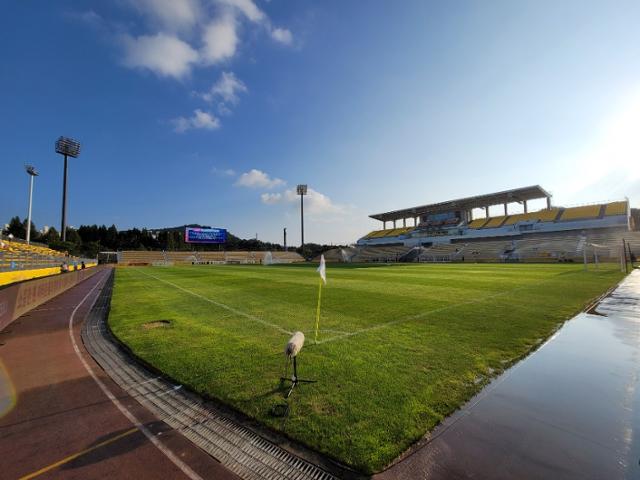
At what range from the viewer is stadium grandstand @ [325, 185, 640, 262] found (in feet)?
155

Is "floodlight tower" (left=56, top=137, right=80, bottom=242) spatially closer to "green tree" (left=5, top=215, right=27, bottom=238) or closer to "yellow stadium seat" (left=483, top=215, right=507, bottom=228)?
"green tree" (left=5, top=215, right=27, bottom=238)

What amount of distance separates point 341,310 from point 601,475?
7.74m

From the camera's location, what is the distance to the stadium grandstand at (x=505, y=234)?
155ft

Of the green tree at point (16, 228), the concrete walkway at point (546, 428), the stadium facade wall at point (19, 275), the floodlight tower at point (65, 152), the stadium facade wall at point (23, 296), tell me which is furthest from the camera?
the green tree at point (16, 228)

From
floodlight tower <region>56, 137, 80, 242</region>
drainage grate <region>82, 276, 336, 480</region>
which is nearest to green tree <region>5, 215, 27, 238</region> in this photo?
floodlight tower <region>56, 137, 80, 242</region>

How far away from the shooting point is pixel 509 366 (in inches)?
203

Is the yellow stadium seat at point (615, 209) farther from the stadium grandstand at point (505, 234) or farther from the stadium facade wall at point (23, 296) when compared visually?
Result: the stadium facade wall at point (23, 296)

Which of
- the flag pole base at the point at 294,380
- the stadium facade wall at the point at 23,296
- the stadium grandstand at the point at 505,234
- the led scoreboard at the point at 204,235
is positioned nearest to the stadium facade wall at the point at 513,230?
the stadium grandstand at the point at 505,234

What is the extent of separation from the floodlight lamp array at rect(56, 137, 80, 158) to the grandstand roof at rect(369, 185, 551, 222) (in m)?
83.1

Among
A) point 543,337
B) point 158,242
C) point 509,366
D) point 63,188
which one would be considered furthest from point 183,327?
point 158,242

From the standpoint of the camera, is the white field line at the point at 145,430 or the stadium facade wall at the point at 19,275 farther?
the stadium facade wall at the point at 19,275

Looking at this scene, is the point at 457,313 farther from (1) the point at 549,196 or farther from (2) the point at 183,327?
(1) the point at 549,196

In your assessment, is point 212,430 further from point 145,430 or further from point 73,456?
point 73,456

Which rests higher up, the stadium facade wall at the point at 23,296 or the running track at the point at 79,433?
the stadium facade wall at the point at 23,296
